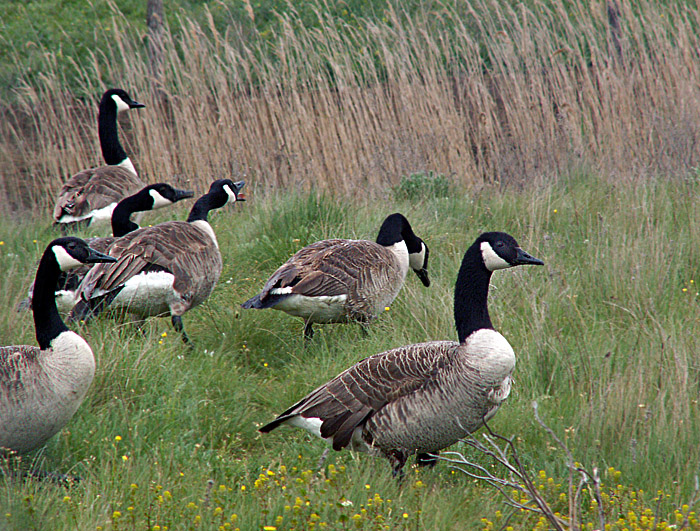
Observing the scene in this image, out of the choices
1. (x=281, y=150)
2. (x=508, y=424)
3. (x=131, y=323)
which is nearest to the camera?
(x=508, y=424)

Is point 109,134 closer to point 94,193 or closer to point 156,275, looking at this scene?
point 94,193

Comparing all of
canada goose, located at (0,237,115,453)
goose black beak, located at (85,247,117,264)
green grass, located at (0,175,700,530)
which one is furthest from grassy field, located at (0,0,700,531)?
goose black beak, located at (85,247,117,264)

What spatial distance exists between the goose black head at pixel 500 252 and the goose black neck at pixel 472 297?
0.03 metres

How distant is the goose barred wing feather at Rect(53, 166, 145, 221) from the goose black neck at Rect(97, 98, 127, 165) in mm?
697

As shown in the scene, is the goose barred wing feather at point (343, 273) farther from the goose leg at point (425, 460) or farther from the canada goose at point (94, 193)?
the canada goose at point (94, 193)

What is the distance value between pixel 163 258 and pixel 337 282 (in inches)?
50.3

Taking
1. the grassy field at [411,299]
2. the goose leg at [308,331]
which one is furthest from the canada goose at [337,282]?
the grassy field at [411,299]

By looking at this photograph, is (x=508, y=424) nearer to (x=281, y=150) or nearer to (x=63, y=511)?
(x=63, y=511)

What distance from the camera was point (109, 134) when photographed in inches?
348

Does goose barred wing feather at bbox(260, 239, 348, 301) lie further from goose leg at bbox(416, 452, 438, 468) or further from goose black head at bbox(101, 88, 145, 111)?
goose black head at bbox(101, 88, 145, 111)

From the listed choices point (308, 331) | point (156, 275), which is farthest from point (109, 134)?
point (308, 331)

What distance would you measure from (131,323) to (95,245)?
0.81 m

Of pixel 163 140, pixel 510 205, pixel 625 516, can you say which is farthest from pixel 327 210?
pixel 625 516

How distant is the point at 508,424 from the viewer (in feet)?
13.9
